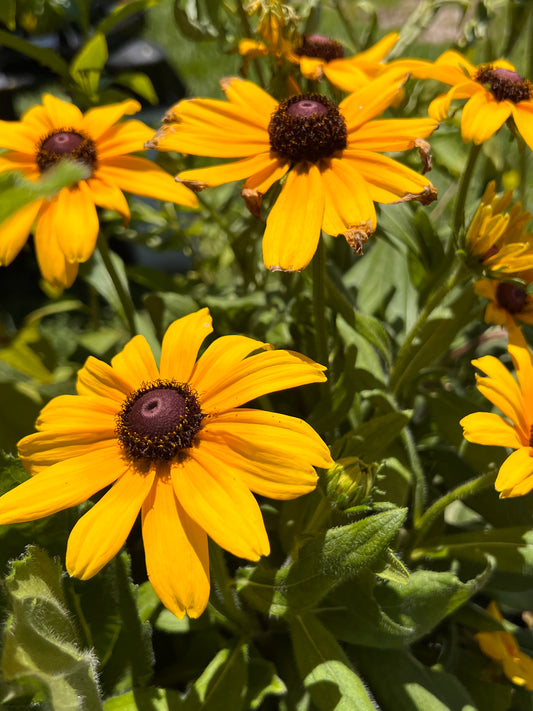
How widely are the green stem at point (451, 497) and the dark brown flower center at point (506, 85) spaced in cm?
47

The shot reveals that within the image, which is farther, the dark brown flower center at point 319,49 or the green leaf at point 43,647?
the dark brown flower center at point 319,49

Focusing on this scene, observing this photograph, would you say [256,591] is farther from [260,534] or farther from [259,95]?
[259,95]

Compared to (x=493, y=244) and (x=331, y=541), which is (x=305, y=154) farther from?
(x=331, y=541)

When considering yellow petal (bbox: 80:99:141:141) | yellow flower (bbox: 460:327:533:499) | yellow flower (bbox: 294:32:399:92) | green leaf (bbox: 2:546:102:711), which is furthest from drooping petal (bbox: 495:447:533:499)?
yellow petal (bbox: 80:99:141:141)

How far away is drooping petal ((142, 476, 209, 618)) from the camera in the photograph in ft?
2.00

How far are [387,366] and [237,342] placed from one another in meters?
0.37

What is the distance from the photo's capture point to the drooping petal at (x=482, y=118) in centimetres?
78

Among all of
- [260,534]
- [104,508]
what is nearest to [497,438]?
[260,534]

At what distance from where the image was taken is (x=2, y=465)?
0.82 metres

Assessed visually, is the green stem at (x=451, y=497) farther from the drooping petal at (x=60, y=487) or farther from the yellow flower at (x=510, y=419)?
the drooping petal at (x=60, y=487)

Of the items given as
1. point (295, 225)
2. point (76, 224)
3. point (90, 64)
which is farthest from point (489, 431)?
point (90, 64)

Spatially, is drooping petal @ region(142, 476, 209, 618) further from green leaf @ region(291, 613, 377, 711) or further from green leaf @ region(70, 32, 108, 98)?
green leaf @ region(70, 32, 108, 98)

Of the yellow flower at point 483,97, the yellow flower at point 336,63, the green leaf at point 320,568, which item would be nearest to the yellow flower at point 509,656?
the green leaf at point 320,568

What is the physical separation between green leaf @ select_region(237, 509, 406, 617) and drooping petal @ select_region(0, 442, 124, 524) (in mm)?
237
